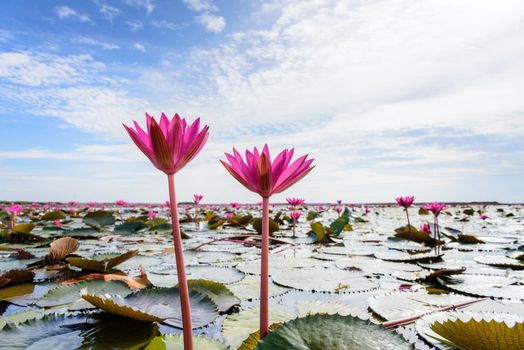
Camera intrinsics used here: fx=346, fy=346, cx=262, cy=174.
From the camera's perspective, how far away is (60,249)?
256 centimetres

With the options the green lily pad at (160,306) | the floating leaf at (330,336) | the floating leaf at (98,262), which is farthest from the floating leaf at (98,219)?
the floating leaf at (330,336)

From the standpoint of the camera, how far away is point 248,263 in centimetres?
292

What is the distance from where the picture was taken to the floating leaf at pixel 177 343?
41.1 inches

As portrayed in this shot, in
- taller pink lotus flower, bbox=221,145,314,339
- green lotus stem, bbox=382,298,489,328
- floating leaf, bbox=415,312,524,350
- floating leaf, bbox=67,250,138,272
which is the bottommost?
green lotus stem, bbox=382,298,489,328

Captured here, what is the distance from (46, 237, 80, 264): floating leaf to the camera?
2.52m

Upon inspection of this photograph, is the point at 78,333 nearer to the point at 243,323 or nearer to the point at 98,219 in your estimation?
the point at 243,323

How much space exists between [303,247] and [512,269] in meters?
2.07

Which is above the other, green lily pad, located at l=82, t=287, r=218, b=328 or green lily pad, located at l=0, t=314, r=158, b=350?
green lily pad, located at l=82, t=287, r=218, b=328

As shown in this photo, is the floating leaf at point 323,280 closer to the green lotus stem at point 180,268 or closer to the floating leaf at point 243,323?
the floating leaf at point 243,323

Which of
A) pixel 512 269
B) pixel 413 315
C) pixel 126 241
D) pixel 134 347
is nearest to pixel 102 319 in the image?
pixel 134 347

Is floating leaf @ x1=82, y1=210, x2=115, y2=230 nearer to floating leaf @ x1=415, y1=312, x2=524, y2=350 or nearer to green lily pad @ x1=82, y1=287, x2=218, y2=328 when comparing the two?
green lily pad @ x1=82, y1=287, x2=218, y2=328

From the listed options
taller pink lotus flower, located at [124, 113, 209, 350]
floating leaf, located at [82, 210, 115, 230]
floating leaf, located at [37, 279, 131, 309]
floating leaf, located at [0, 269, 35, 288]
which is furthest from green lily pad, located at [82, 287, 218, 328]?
floating leaf, located at [82, 210, 115, 230]

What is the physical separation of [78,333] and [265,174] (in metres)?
0.95

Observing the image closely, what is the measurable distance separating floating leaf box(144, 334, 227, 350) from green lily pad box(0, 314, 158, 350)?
6 centimetres
